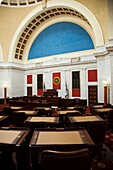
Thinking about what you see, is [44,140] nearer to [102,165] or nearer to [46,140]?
[46,140]

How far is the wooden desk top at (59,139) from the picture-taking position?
1965mm

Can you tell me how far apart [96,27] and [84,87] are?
5.30 meters

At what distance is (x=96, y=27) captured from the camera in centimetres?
1167

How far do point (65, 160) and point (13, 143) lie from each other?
0.80 m

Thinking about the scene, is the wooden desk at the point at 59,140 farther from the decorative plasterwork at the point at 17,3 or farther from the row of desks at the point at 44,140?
the decorative plasterwork at the point at 17,3

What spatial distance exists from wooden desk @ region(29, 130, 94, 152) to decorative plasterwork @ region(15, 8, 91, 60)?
13.0m

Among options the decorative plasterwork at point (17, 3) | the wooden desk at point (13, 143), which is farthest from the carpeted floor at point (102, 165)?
the decorative plasterwork at point (17, 3)

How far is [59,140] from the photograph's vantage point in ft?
6.96

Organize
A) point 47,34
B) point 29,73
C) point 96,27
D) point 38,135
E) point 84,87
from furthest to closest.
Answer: point 29,73
point 47,34
point 84,87
point 96,27
point 38,135

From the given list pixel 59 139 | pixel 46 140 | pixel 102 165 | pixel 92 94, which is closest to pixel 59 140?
pixel 59 139

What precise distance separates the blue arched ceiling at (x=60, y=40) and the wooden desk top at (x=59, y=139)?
41.9ft

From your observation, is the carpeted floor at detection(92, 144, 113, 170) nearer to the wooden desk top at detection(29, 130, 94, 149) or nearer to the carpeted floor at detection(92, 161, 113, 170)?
the carpeted floor at detection(92, 161, 113, 170)

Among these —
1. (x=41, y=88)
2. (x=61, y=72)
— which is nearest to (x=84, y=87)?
(x=61, y=72)

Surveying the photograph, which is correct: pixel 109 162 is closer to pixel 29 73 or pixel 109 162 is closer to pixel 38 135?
pixel 38 135
